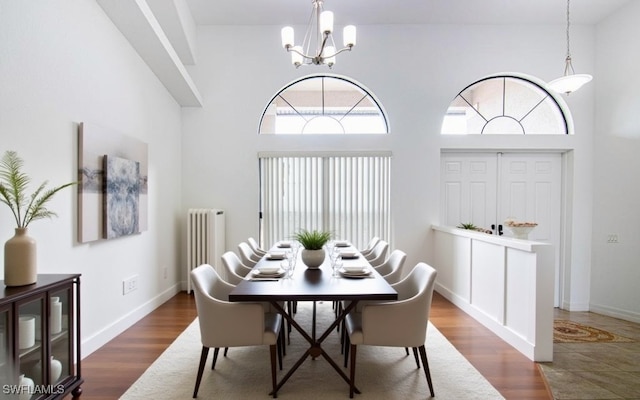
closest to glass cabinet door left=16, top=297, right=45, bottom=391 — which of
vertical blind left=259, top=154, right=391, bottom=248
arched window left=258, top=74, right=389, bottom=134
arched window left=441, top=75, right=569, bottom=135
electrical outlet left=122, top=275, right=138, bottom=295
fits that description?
electrical outlet left=122, top=275, right=138, bottom=295

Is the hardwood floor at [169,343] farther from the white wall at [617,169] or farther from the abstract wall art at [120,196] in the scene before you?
the white wall at [617,169]

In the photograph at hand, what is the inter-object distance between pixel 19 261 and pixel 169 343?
63.5 inches

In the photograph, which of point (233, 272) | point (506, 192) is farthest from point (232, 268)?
point (506, 192)

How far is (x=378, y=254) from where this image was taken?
3.66m

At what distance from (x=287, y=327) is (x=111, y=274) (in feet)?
5.96

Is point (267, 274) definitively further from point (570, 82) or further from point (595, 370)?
point (570, 82)

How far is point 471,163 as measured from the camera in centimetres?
486

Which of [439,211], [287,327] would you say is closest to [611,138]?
[439,211]

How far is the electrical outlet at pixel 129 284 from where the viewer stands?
337cm

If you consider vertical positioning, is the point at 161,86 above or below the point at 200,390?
above

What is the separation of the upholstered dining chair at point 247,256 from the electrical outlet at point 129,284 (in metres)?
1.19

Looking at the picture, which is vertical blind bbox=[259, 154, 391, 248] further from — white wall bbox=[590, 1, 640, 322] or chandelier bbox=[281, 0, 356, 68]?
white wall bbox=[590, 1, 640, 322]

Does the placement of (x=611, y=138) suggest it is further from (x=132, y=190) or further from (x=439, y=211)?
(x=132, y=190)

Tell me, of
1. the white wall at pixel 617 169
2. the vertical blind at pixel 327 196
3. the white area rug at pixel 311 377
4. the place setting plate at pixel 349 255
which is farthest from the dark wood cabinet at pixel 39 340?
the white wall at pixel 617 169
